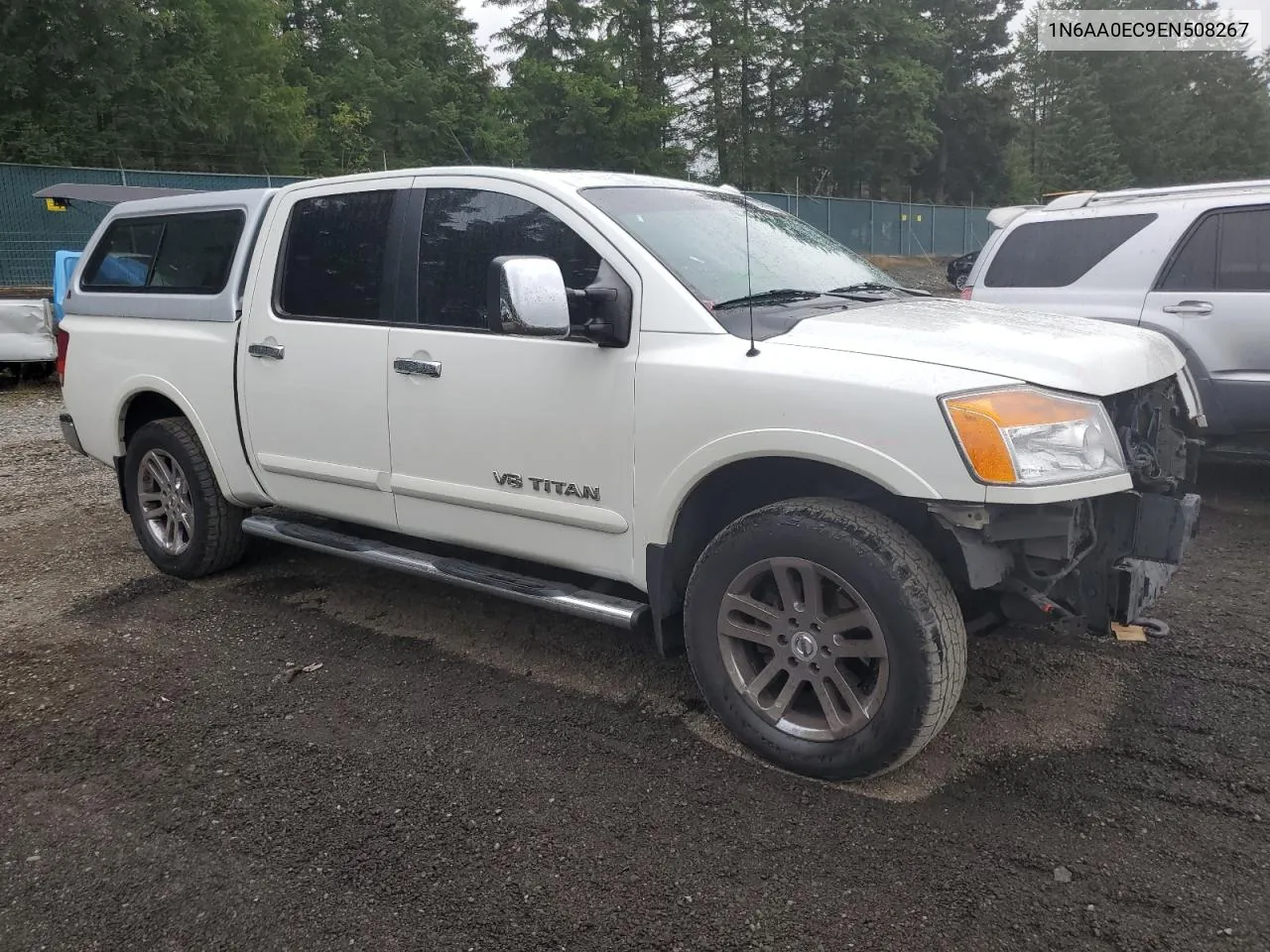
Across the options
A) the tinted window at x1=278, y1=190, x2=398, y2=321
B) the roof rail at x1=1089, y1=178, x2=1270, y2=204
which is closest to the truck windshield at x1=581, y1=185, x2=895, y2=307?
the tinted window at x1=278, y1=190, x2=398, y2=321

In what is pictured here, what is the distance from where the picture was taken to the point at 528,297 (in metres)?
3.04

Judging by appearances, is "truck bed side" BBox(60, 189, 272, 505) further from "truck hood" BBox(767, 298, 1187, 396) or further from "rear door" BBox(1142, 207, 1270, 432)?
"rear door" BBox(1142, 207, 1270, 432)

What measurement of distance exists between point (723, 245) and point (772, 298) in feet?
1.06

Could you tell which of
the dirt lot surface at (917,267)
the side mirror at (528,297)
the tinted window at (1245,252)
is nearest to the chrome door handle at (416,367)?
the side mirror at (528,297)

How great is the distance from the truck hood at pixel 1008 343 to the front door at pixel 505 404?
0.70 metres

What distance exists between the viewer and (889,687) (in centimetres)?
287

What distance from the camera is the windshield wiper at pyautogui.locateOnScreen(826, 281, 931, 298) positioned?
12.5 ft

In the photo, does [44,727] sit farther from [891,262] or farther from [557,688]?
[891,262]

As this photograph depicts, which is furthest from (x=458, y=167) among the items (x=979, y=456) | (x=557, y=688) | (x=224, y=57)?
(x=224, y=57)

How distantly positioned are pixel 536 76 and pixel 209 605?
32.6 m

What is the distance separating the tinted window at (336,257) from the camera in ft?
13.4

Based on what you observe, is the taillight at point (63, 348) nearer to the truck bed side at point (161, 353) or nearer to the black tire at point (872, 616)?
the truck bed side at point (161, 353)

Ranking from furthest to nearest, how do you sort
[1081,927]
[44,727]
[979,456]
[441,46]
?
[441,46] → [44,727] → [979,456] → [1081,927]

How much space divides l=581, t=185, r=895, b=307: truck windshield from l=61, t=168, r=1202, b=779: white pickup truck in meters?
0.02
